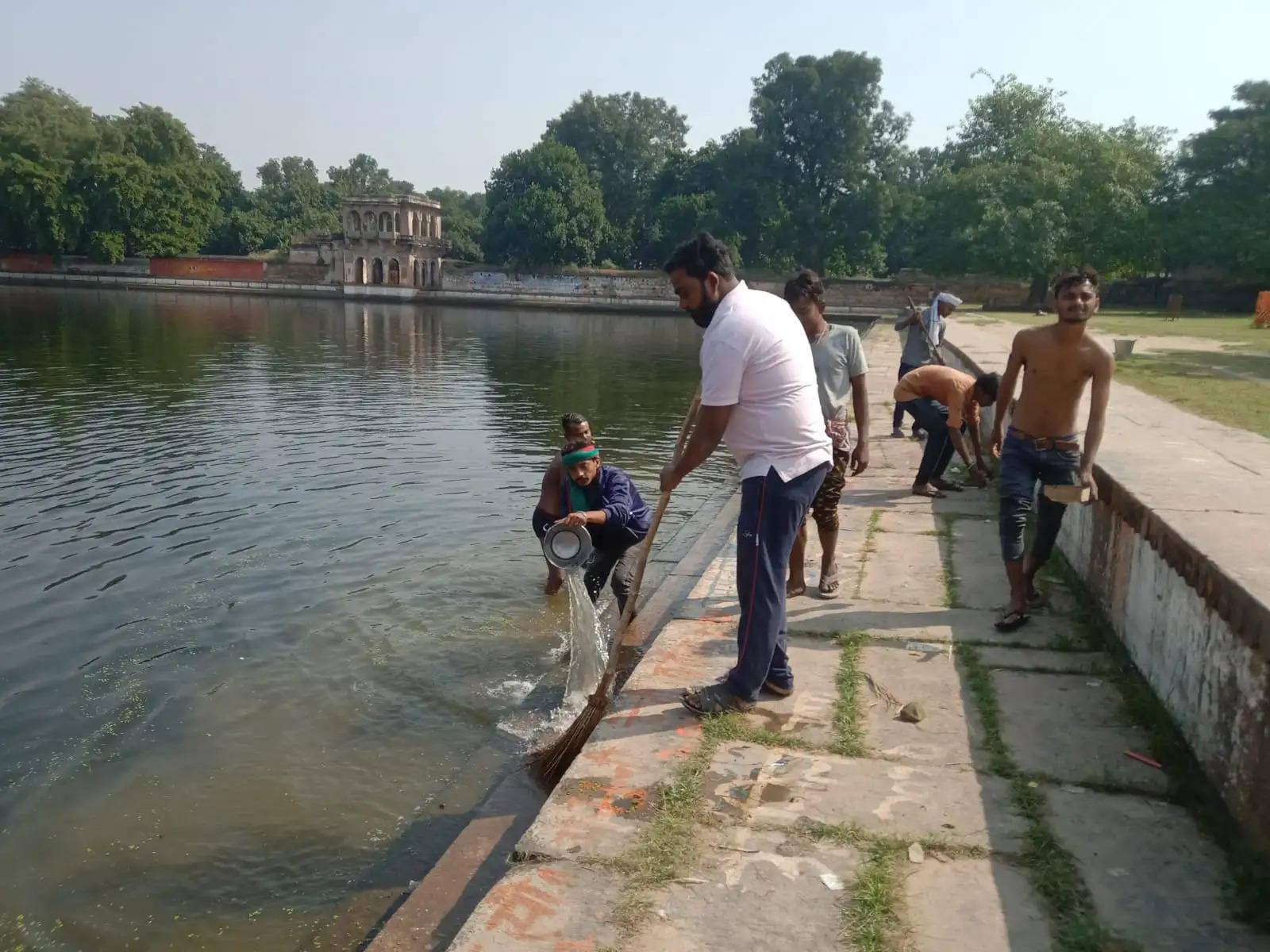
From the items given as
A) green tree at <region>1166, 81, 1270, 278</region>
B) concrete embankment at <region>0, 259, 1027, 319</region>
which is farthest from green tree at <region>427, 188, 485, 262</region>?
green tree at <region>1166, 81, 1270, 278</region>

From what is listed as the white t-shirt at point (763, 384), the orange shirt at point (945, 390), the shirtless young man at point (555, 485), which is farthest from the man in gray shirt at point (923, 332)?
the white t-shirt at point (763, 384)

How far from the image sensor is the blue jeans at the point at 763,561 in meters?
3.64

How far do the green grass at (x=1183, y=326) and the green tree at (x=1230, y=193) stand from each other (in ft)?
7.80

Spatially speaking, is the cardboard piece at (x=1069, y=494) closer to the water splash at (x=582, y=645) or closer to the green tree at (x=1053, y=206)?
the water splash at (x=582, y=645)

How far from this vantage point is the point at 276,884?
4012 millimetres

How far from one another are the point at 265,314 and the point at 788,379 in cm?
4264

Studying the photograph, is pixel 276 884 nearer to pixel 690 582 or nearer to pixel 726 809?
pixel 726 809

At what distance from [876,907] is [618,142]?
7471cm

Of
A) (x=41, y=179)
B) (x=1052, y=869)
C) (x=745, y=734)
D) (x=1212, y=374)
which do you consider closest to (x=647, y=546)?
(x=745, y=734)

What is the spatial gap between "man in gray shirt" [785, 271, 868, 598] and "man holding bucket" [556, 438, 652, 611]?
3.29 ft

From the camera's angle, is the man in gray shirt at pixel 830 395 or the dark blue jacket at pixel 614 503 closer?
the man in gray shirt at pixel 830 395

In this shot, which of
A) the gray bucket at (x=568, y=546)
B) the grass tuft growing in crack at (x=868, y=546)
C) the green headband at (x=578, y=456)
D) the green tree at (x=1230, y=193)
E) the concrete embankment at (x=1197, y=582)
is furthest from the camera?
the green tree at (x=1230, y=193)

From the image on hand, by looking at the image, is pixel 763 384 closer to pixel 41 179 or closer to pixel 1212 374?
pixel 1212 374

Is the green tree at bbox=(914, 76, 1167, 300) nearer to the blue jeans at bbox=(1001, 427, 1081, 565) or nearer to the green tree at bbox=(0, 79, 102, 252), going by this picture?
the blue jeans at bbox=(1001, 427, 1081, 565)
